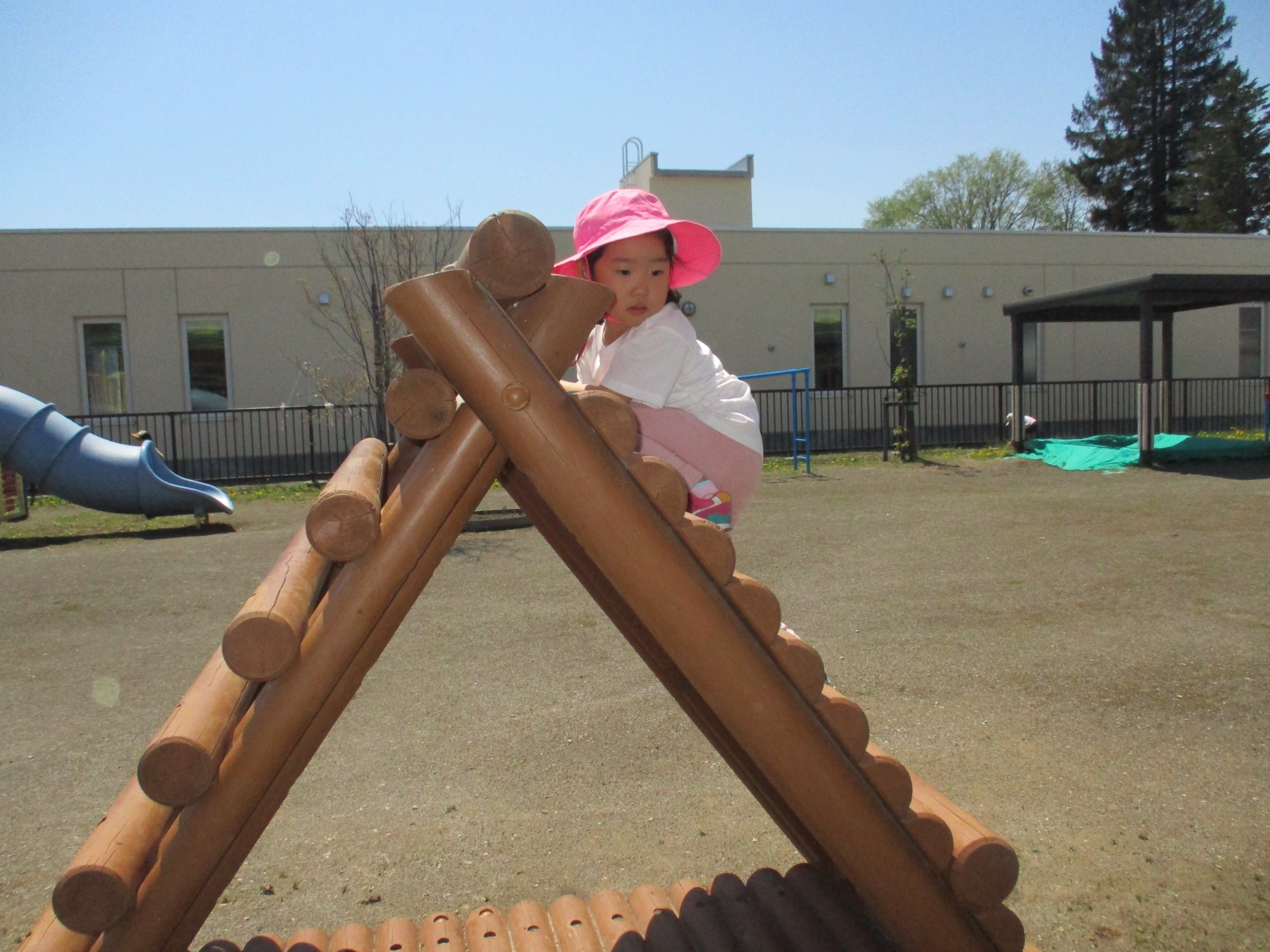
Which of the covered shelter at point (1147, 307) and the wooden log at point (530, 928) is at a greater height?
the covered shelter at point (1147, 307)

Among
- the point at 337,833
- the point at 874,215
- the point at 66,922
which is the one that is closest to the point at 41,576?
the point at 337,833

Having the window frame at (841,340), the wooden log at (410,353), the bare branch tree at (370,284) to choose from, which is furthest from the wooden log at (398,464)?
A: the window frame at (841,340)

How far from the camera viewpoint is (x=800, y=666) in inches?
67.0

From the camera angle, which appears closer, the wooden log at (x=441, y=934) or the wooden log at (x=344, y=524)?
the wooden log at (x=344, y=524)

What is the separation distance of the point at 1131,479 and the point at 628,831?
10773 millimetres

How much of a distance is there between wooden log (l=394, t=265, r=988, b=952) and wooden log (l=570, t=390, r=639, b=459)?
19 millimetres

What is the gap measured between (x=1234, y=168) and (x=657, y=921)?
48.5m

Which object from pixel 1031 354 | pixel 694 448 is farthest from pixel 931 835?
pixel 1031 354

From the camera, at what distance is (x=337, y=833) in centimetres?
335

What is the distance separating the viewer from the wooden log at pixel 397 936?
2.38 metres

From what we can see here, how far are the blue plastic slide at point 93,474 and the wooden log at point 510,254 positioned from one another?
A: 9.94 meters

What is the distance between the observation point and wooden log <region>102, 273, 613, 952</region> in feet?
5.19

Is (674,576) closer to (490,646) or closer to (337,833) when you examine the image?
(337,833)

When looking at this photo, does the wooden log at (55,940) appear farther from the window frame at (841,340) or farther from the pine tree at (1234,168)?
the pine tree at (1234,168)
